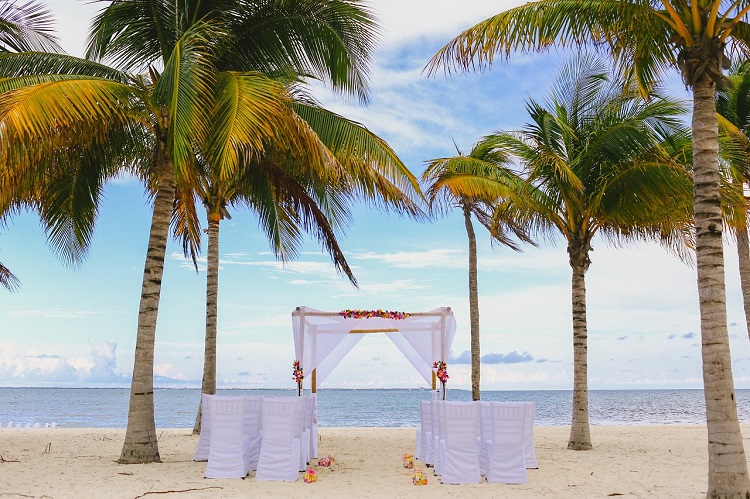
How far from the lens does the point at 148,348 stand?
8.71 m

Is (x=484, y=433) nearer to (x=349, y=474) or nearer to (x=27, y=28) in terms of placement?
(x=349, y=474)

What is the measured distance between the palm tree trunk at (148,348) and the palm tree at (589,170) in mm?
5761

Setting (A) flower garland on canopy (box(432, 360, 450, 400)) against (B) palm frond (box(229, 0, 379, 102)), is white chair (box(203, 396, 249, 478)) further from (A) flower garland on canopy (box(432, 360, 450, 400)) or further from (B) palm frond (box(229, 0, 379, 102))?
(B) palm frond (box(229, 0, 379, 102))

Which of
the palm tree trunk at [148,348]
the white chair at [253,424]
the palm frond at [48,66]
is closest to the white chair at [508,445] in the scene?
the white chair at [253,424]

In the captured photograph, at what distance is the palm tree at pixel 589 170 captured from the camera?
10234 millimetres

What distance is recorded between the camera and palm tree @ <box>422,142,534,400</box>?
11.6 meters

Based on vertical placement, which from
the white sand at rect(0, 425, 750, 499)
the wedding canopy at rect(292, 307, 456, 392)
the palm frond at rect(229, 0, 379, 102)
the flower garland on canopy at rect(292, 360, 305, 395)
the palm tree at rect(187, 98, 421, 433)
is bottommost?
the white sand at rect(0, 425, 750, 499)

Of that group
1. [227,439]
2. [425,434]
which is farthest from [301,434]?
[425,434]

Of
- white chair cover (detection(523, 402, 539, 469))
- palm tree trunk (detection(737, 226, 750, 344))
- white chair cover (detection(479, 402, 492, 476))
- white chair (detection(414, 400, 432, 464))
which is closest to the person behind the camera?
white chair cover (detection(479, 402, 492, 476))

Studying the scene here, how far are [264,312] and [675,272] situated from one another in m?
20.6

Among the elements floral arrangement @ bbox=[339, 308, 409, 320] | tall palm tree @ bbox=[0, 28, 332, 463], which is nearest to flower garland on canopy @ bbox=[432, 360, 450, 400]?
floral arrangement @ bbox=[339, 308, 409, 320]

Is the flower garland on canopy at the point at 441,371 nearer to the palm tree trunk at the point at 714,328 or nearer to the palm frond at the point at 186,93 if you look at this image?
the palm tree trunk at the point at 714,328

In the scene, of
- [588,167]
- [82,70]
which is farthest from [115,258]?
[588,167]

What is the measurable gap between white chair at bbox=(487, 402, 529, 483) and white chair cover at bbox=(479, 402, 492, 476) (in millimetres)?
215
